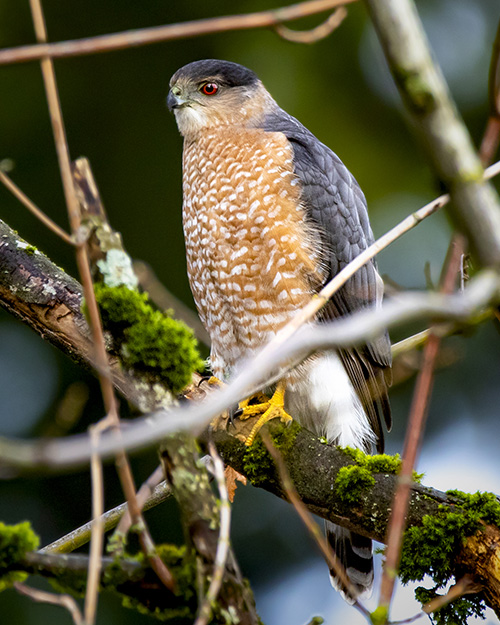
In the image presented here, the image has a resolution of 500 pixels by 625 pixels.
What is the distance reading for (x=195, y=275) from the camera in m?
3.86

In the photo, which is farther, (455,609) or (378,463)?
(378,463)

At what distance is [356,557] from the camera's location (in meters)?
3.71

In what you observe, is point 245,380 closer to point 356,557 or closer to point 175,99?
point 356,557

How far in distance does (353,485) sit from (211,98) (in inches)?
93.9

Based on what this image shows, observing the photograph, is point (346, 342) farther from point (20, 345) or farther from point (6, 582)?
point (20, 345)

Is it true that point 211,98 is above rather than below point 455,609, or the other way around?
above

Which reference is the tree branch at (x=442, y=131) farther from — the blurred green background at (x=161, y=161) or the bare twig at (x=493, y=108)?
the blurred green background at (x=161, y=161)

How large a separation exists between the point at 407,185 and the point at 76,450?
4.60 meters

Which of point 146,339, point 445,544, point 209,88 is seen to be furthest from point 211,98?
point 445,544

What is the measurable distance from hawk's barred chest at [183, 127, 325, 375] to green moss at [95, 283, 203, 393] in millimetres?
1446

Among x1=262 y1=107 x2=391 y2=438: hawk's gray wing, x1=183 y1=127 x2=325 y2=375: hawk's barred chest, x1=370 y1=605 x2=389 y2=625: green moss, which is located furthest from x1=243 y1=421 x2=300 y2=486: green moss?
x1=370 y1=605 x2=389 y2=625: green moss

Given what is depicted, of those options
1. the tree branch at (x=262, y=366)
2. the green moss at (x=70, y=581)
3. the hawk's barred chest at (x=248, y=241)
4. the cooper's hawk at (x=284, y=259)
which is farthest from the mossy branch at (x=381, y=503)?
the tree branch at (x=262, y=366)

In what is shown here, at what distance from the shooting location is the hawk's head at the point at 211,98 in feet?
13.5

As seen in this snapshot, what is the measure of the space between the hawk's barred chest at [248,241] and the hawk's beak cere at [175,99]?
0.46 metres
